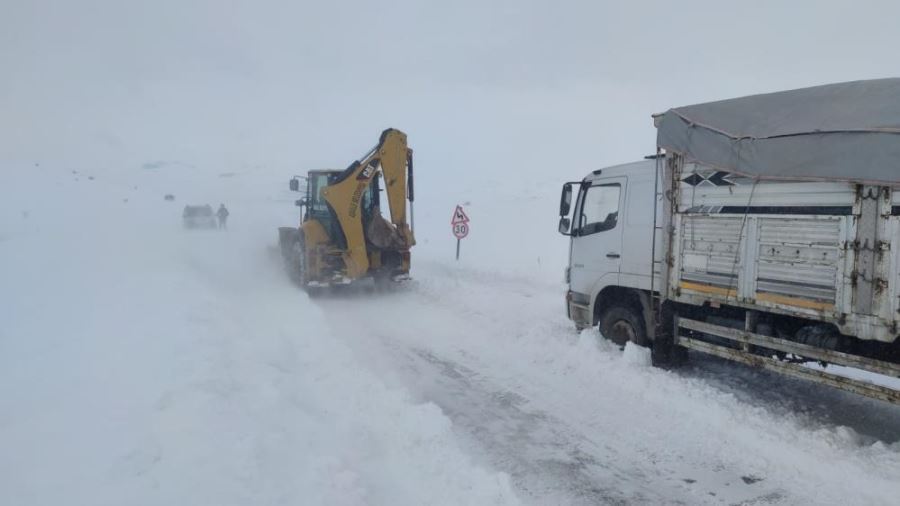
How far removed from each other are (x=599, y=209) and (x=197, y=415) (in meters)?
5.85

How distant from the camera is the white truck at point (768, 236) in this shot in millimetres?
5117

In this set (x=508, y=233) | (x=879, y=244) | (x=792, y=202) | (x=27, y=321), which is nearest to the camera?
(x=879, y=244)

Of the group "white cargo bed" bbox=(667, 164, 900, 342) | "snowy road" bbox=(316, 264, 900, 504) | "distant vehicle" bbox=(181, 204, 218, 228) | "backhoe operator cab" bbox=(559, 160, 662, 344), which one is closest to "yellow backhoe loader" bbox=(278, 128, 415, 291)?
"snowy road" bbox=(316, 264, 900, 504)

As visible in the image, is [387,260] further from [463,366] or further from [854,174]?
[854,174]

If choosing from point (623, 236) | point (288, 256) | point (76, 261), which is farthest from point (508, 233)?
point (623, 236)

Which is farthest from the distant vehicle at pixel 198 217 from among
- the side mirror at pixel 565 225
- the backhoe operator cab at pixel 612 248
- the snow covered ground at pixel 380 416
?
the backhoe operator cab at pixel 612 248

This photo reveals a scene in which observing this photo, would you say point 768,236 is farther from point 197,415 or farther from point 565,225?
point 197,415

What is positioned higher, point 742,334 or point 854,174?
point 854,174

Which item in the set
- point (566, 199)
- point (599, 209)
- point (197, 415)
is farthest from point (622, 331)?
point (197, 415)

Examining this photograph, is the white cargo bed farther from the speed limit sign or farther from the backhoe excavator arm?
the speed limit sign

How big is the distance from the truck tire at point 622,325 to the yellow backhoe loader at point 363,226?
6.19 meters

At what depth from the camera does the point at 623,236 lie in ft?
25.7

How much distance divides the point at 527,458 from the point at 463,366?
9.27 ft

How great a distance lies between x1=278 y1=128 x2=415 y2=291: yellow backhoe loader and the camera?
42.7 feet
